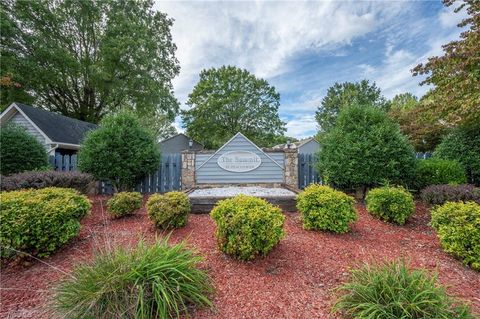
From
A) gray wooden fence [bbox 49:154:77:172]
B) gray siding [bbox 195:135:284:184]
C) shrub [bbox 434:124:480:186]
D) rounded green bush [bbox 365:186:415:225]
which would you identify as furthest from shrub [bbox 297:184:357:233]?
gray wooden fence [bbox 49:154:77:172]

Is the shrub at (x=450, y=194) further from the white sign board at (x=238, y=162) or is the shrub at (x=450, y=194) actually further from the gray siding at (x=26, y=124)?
the gray siding at (x=26, y=124)

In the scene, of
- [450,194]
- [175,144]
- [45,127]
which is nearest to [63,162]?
[45,127]

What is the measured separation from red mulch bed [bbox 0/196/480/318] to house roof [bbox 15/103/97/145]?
980 cm

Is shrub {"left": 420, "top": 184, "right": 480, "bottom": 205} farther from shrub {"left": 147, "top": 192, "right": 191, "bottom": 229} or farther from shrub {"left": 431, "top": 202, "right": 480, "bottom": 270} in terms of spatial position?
shrub {"left": 147, "top": 192, "right": 191, "bottom": 229}

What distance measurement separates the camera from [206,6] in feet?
21.6

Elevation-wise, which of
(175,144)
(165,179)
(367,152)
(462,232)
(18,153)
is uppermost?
(175,144)

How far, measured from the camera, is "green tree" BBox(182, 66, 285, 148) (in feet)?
74.6

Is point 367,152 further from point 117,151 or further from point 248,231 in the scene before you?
point 117,151

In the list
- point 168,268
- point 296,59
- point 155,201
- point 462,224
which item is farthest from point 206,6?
point 462,224

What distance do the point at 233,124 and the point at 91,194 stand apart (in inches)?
671

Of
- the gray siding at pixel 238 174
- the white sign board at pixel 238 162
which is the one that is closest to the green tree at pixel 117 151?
the gray siding at pixel 238 174

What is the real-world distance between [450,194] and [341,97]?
26633mm

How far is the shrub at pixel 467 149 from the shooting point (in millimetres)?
6320

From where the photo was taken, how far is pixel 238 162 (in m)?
7.95
